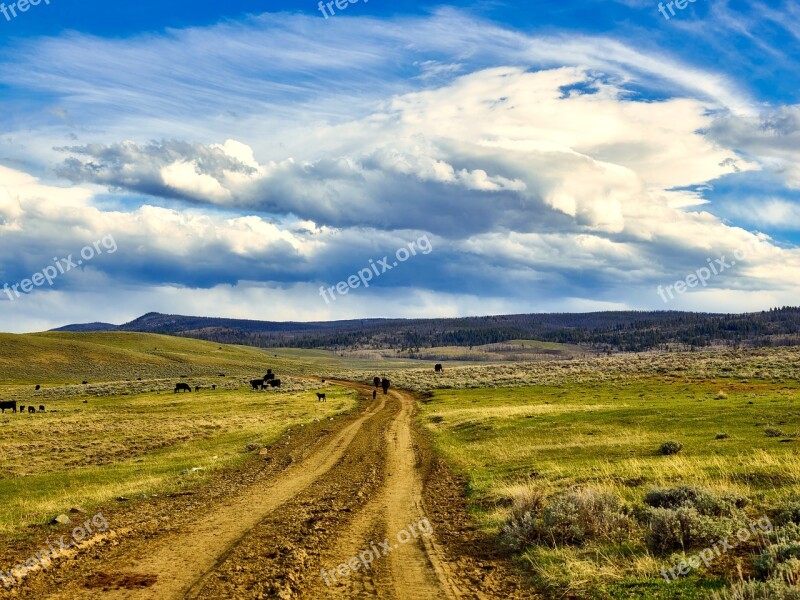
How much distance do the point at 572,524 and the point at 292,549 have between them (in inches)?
236

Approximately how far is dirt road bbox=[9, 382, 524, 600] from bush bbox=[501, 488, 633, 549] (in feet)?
3.41

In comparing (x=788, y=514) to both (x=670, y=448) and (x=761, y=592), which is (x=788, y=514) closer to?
(x=761, y=592)

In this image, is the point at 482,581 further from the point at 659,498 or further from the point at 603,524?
the point at 659,498

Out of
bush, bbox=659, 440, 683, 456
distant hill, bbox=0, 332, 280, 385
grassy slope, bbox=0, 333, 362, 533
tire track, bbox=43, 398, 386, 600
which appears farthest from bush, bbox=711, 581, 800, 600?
distant hill, bbox=0, 332, 280, 385

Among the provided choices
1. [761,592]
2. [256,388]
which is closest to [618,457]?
[761,592]

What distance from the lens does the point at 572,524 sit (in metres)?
12.9

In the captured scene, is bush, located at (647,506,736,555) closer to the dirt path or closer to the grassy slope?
the dirt path

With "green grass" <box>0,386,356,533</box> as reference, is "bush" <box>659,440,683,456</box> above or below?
above

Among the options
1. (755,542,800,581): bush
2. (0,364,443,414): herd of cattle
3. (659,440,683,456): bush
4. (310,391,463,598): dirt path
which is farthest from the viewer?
(0,364,443,414): herd of cattle

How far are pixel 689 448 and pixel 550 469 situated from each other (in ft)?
22.6

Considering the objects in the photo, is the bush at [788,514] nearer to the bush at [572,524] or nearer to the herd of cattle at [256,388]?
the bush at [572,524]

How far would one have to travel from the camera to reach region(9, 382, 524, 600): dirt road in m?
10.7

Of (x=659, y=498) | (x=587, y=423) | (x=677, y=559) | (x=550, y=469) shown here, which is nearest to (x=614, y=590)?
(x=677, y=559)

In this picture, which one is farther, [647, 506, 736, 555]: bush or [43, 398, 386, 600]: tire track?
[647, 506, 736, 555]: bush
